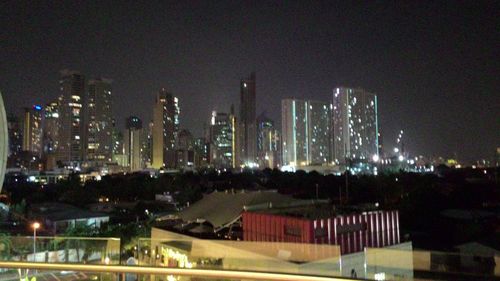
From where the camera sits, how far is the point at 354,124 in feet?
224

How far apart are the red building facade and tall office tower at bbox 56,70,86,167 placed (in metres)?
71.9

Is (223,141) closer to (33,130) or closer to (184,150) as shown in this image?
(184,150)

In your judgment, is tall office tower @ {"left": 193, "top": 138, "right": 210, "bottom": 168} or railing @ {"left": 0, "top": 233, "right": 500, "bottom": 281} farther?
tall office tower @ {"left": 193, "top": 138, "right": 210, "bottom": 168}

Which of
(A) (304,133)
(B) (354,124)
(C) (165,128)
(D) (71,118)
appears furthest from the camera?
(C) (165,128)

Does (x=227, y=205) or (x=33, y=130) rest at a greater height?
(x=33, y=130)

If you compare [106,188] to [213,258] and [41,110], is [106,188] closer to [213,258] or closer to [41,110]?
[213,258]

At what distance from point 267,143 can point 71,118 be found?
125 ft

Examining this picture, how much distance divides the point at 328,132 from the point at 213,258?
7262cm

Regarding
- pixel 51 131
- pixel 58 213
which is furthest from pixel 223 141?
→ pixel 58 213

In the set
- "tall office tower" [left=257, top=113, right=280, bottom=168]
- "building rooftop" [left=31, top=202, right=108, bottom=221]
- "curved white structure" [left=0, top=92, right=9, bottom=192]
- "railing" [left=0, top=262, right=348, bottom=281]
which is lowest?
"building rooftop" [left=31, top=202, right=108, bottom=221]

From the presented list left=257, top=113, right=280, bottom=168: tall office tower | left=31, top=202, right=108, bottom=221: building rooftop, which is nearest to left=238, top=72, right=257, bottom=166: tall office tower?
left=257, top=113, right=280, bottom=168: tall office tower

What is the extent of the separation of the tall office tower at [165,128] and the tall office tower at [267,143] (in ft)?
57.8

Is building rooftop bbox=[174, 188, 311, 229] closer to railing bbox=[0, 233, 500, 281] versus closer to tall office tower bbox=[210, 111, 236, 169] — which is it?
railing bbox=[0, 233, 500, 281]

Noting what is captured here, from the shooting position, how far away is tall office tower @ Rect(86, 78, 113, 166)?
85500 mm
